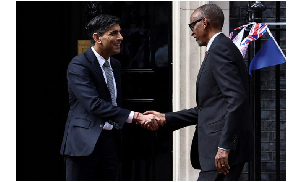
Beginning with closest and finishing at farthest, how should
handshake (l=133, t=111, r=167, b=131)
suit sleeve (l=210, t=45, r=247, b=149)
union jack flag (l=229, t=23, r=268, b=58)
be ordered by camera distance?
1. suit sleeve (l=210, t=45, r=247, b=149)
2. handshake (l=133, t=111, r=167, b=131)
3. union jack flag (l=229, t=23, r=268, b=58)

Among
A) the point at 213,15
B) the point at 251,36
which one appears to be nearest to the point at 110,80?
the point at 213,15

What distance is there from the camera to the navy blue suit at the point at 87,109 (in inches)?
176

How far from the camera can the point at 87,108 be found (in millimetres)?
4516

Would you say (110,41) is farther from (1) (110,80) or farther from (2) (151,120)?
(2) (151,120)

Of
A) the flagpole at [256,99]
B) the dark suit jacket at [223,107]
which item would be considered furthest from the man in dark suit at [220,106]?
the flagpole at [256,99]

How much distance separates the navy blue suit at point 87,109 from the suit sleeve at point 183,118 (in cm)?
48

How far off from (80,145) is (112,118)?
0.36 metres

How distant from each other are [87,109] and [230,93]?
4.22 feet

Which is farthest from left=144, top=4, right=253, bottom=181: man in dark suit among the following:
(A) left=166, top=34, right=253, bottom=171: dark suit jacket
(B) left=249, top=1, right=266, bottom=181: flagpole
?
(B) left=249, top=1, right=266, bottom=181: flagpole

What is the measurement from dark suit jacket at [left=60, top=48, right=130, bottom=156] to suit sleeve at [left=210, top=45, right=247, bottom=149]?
107 cm

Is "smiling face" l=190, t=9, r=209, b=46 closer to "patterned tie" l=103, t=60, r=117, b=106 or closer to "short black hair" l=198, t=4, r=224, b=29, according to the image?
"short black hair" l=198, t=4, r=224, b=29

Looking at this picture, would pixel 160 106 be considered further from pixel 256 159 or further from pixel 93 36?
pixel 93 36

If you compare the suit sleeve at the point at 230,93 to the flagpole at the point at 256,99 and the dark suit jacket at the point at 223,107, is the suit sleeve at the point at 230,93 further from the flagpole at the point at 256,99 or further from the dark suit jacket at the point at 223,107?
the flagpole at the point at 256,99

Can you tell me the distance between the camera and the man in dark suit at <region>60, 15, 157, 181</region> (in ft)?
14.8
